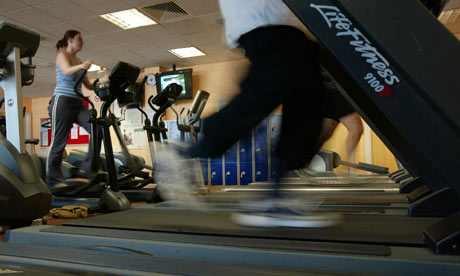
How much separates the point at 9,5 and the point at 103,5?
119 centimetres

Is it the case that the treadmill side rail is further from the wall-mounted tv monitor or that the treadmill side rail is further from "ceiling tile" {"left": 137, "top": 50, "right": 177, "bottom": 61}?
the wall-mounted tv monitor

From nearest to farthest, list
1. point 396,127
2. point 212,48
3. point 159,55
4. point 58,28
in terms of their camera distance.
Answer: point 396,127
point 58,28
point 212,48
point 159,55

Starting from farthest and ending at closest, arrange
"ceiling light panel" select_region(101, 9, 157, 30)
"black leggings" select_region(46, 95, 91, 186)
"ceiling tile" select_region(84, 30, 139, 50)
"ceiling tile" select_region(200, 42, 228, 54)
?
"ceiling tile" select_region(200, 42, 228, 54)
"ceiling tile" select_region(84, 30, 139, 50)
"ceiling light panel" select_region(101, 9, 157, 30)
"black leggings" select_region(46, 95, 91, 186)

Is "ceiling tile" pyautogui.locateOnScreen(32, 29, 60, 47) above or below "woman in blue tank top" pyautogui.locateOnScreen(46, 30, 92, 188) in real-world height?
above

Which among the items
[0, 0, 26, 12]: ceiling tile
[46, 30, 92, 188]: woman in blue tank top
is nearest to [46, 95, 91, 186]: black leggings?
[46, 30, 92, 188]: woman in blue tank top

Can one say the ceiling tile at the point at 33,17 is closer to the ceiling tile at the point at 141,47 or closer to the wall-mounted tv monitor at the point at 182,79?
the ceiling tile at the point at 141,47

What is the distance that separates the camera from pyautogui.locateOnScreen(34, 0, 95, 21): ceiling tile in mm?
4617

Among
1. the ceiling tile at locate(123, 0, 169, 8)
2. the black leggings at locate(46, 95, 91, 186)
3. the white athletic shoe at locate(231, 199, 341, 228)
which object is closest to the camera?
the white athletic shoe at locate(231, 199, 341, 228)

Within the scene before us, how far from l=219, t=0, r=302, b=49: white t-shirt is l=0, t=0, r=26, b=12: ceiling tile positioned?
175 inches

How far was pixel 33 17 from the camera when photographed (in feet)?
16.5

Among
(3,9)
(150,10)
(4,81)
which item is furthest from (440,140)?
Result: (3,9)

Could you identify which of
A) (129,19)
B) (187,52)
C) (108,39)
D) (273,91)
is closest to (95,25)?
(129,19)

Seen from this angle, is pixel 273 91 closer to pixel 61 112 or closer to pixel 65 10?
pixel 61 112

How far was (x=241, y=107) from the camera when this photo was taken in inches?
48.3
